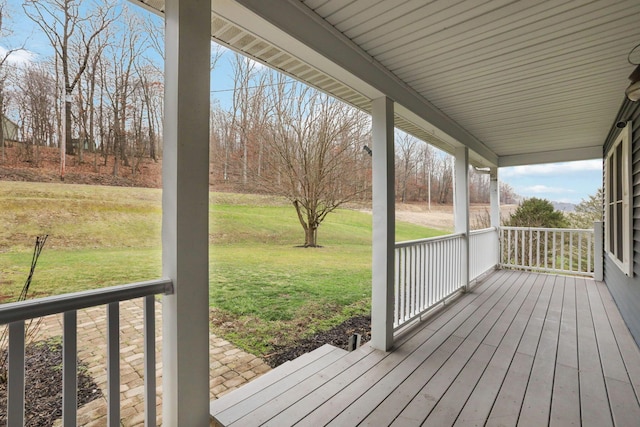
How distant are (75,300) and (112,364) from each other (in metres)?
0.37

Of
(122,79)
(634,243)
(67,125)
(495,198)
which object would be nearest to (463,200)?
(634,243)

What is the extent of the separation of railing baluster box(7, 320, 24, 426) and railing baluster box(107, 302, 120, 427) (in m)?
0.28

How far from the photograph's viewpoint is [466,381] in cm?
220

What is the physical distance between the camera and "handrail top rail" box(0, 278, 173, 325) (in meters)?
1.05

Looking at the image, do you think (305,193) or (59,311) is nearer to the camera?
(59,311)

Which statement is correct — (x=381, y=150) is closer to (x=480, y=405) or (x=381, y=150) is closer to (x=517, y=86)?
(x=517, y=86)

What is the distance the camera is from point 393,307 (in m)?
2.83

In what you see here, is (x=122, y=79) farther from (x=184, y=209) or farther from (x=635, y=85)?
(x=635, y=85)

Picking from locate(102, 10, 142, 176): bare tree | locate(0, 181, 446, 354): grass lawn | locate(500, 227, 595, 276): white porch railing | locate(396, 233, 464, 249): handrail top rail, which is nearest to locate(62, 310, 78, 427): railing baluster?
locate(0, 181, 446, 354): grass lawn

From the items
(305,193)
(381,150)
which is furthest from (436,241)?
(305,193)

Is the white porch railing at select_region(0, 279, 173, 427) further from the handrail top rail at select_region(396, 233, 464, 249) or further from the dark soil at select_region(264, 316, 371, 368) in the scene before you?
the handrail top rail at select_region(396, 233, 464, 249)

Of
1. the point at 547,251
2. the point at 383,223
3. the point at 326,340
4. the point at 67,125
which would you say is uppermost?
the point at 67,125

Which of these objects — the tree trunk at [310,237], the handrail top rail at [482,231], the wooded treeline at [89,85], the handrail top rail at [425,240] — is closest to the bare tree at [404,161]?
the handrail top rail at [482,231]

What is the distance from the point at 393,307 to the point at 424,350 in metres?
0.45
